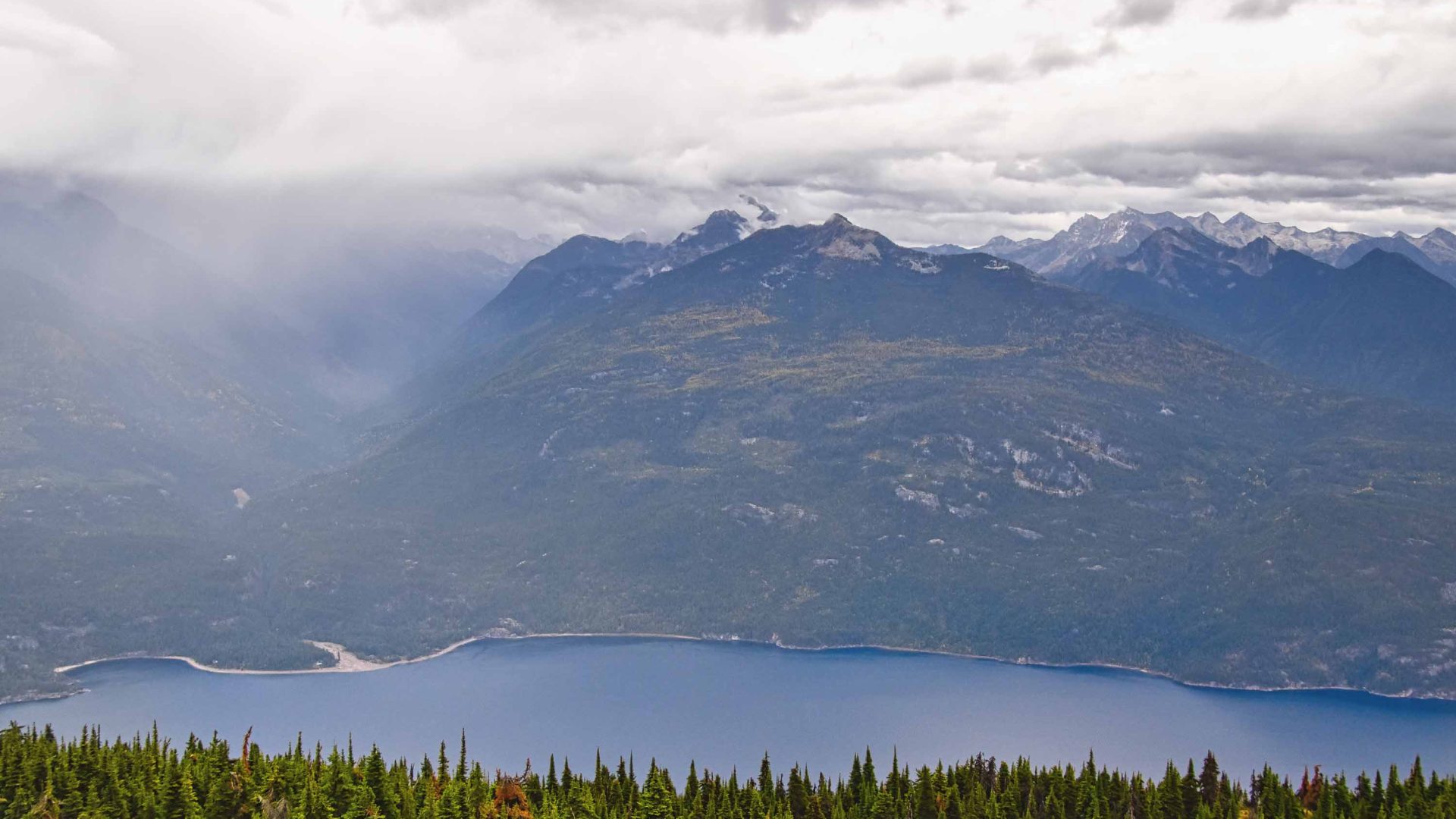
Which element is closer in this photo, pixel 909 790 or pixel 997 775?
pixel 909 790

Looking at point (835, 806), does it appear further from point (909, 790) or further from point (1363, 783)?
point (1363, 783)

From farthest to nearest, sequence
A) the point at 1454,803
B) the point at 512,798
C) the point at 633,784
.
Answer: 1. the point at 633,784
2. the point at 512,798
3. the point at 1454,803

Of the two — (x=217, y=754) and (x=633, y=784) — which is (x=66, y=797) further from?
(x=633, y=784)

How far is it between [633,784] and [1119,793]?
54.3 m

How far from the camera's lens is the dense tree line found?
143m

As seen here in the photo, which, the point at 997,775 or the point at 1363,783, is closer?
the point at 1363,783

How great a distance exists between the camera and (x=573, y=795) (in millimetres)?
163625

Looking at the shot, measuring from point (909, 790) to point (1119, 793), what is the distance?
22.8m

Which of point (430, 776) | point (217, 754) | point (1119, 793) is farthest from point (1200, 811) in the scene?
point (217, 754)

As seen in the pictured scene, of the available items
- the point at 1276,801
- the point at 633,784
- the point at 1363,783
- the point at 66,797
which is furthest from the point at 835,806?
the point at 66,797

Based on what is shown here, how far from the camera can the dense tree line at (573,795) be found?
143 metres

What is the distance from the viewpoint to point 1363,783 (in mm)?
164250

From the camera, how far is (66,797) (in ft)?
482

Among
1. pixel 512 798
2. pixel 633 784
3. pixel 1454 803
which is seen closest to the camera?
pixel 1454 803
